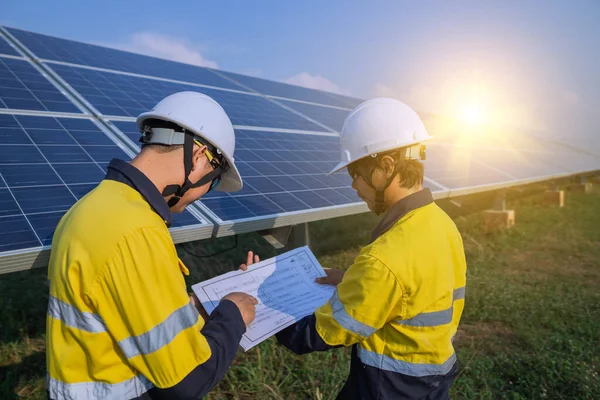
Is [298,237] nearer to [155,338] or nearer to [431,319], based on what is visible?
[431,319]

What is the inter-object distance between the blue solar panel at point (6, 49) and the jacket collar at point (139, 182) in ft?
21.9

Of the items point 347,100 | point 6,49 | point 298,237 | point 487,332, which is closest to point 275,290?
point 298,237

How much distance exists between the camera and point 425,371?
2.05 m

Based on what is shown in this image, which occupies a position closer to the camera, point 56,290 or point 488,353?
point 56,290

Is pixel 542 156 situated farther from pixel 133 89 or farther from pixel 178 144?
pixel 178 144

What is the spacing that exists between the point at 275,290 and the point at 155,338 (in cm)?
101

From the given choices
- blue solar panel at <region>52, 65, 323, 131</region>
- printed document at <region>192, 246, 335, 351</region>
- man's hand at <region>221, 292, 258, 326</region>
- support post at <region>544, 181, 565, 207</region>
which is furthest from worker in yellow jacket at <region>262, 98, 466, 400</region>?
support post at <region>544, 181, 565, 207</region>

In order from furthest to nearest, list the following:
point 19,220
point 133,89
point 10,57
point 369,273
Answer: point 133,89
point 10,57
point 19,220
point 369,273

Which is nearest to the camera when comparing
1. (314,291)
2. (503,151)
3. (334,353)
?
(314,291)

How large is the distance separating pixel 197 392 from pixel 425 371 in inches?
41.1

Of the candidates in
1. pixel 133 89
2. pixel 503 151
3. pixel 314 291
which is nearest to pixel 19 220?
pixel 314 291

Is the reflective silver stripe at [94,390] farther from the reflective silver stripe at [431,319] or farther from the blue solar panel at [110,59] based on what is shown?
the blue solar panel at [110,59]

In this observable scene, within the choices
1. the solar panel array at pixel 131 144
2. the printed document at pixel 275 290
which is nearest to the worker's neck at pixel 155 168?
the printed document at pixel 275 290

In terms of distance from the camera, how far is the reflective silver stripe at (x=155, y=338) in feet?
5.12
